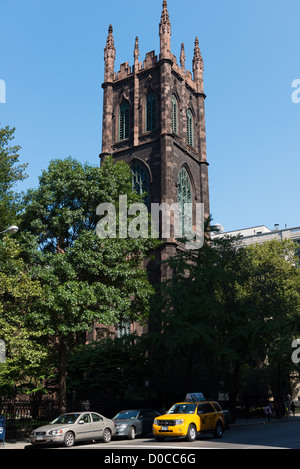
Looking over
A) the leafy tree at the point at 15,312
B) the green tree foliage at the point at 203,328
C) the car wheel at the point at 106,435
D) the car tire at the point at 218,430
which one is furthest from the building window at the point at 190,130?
the car wheel at the point at 106,435

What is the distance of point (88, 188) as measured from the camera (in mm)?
26312

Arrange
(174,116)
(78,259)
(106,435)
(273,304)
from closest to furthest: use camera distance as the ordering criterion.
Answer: (106,435) < (78,259) < (273,304) < (174,116)

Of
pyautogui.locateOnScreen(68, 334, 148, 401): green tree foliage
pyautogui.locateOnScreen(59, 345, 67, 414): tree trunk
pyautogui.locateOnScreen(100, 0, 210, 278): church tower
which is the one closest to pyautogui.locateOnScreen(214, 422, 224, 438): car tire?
pyautogui.locateOnScreen(59, 345, 67, 414): tree trunk

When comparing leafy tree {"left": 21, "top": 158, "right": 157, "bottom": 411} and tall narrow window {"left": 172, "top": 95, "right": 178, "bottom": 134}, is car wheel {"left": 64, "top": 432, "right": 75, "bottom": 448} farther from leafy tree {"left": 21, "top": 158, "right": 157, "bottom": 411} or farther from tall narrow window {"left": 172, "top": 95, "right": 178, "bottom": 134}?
tall narrow window {"left": 172, "top": 95, "right": 178, "bottom": 134}

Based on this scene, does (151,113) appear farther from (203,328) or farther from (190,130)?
(203,328)

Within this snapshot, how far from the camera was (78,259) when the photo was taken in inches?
936

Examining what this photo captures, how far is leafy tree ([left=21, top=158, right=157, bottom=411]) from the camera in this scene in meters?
22.8

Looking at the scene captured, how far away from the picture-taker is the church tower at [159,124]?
155 feet

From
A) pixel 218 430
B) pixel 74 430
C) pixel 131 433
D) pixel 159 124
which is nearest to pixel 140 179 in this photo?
pixel 159 124

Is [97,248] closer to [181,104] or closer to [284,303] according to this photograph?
[284,303]

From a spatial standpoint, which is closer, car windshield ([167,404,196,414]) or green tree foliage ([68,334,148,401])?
car windshield ([167,404,196,414])

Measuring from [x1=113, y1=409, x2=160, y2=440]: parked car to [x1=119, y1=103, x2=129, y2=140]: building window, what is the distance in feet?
116

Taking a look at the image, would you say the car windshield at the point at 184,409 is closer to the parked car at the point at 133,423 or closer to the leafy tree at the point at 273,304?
the parked car at the point at 133,423

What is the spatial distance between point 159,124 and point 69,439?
3710 cm
